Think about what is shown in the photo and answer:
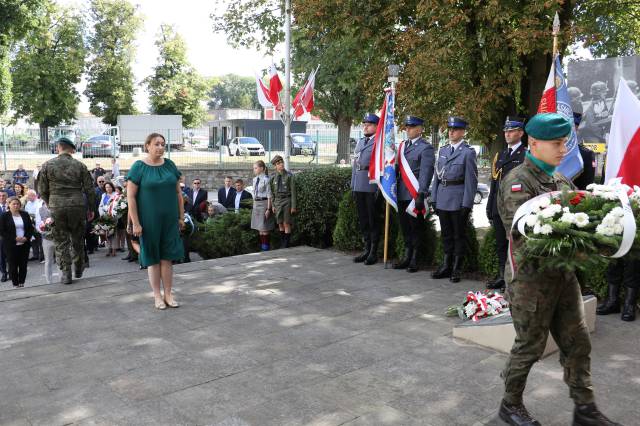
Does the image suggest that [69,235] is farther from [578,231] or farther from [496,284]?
[578,231]

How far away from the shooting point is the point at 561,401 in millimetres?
4066

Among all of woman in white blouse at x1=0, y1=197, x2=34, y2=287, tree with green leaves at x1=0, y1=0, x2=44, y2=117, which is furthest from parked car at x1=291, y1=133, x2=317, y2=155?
woman in white blouse at x1=0, y1=197, x2=34, y2=287

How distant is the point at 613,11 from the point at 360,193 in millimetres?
→ 6278

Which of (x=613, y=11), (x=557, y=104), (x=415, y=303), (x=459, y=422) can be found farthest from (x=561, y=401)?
(x=613, y=11)

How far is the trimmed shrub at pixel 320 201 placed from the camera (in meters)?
10.4

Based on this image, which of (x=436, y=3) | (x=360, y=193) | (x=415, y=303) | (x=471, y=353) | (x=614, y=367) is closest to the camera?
(x=614, y=367)

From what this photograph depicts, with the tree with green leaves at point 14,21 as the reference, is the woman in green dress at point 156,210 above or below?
below

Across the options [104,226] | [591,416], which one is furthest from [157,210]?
[104,226]

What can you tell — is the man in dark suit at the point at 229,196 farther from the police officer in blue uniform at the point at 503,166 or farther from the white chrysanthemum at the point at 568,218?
the white chrysanthemum at the point at 568,218

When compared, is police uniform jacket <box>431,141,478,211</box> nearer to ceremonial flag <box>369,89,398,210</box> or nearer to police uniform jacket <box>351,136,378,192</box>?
ceremonial flag <box>369,89,398,210</box>

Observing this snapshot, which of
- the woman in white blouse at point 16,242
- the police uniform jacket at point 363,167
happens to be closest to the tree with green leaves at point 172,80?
the woman in white blouse at point 16,242

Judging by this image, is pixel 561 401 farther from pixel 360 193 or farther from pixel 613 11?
pixel 613 11

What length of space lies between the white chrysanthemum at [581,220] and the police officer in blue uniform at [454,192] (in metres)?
4.18

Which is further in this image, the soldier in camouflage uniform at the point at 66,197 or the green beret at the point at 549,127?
the soldier in camouflage uniform at the point at 66,197
